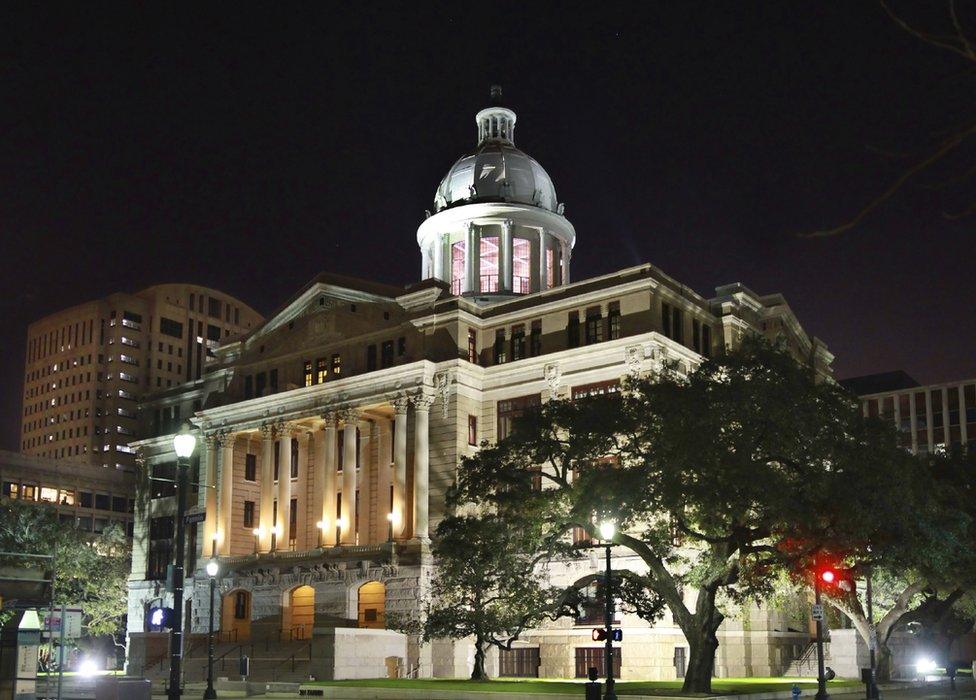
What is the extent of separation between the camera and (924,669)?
63812mm

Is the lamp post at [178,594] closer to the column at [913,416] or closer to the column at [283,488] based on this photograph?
the column at [283,488]

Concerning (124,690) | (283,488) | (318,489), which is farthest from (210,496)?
(124,690)

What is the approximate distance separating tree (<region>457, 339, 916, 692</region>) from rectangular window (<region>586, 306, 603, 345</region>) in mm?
26885

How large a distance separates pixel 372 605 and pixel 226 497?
16719mm

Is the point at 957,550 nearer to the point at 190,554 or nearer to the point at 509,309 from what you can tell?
the point at 509,309

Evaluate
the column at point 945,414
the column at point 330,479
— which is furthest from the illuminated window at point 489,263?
the column at point 945,414

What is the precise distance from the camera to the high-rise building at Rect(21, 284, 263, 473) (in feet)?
618

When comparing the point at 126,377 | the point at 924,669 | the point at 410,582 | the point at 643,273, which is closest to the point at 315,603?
the point at 410,582

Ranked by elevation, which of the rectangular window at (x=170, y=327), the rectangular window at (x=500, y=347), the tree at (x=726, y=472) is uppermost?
the rectangular window at (x=170, y=327)

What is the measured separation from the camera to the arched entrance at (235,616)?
272ft

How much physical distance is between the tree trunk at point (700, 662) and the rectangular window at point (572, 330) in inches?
1280

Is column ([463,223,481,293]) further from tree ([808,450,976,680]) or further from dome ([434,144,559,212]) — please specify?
tree ([808,450,976,680])

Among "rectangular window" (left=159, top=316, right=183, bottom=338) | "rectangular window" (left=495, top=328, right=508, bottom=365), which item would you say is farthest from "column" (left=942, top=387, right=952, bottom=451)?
"rectangular window" (left=159, top=316, right=183, bottom=338)

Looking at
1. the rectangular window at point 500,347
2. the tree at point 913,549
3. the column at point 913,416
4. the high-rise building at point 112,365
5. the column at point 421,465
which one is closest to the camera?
the tree at point 913,549
